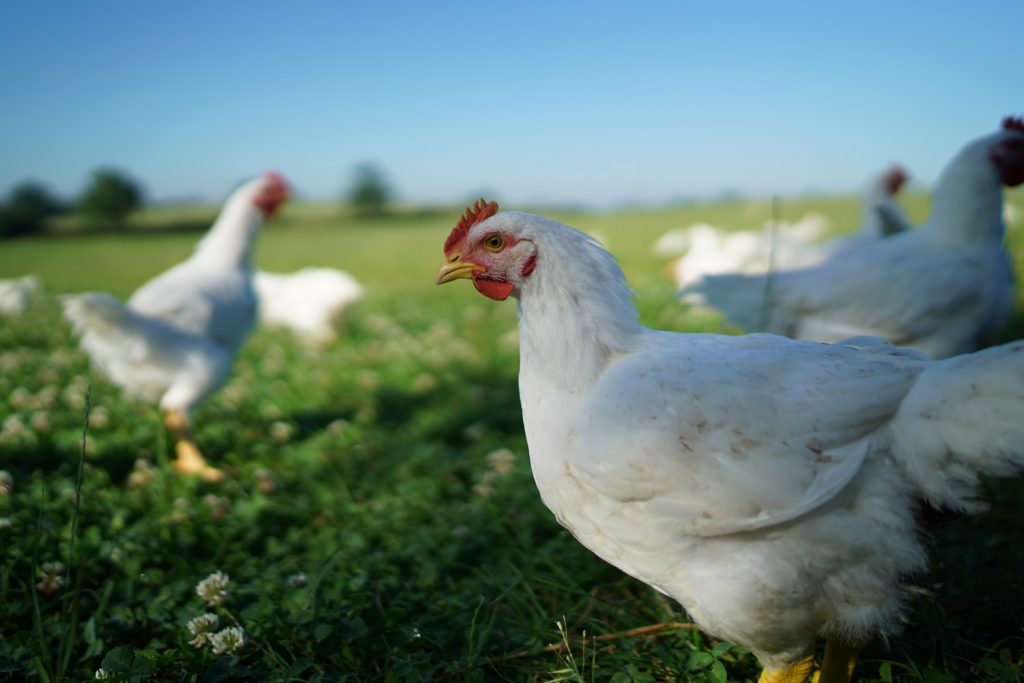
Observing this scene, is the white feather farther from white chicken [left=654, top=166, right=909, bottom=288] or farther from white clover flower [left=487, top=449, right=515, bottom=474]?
white chicken [left=654, top=166, right=909, bottom=288]

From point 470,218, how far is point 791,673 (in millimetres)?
1579

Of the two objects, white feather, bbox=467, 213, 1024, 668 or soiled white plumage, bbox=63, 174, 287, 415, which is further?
soiled white plumage, bbox=63, 174, 287, 415

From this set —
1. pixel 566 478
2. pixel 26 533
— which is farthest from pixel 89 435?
pixel 566 478

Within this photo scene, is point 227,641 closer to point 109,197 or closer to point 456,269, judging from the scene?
point 456,269

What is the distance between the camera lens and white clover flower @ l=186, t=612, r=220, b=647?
1820 mm

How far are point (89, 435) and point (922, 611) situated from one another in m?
4.15

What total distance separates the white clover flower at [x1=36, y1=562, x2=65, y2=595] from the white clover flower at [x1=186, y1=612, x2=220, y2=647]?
58 centimetres

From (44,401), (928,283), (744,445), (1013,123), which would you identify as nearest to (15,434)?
(44,401)

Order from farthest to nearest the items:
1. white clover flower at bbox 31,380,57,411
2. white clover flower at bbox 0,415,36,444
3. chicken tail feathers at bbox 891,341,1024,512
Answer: white clover flower at bbox 31,380,57,411 → white clover flower at bbox 0,415,36,444 → chicken tail feathers at bbox 891,341,1024,512

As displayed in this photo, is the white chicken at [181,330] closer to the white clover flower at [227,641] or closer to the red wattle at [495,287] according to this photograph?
→ the white clover flower at [227,641]

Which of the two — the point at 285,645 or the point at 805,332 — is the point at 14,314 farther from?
the point at 805,332

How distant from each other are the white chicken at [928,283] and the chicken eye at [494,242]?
6.61 ft

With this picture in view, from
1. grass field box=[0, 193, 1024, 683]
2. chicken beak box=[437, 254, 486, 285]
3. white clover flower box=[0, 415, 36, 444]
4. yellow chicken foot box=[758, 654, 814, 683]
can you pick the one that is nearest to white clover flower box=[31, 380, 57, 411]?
grass field box=[0, 193, 1024, 683]

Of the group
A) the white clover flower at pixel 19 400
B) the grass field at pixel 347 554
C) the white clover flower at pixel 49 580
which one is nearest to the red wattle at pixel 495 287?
the grass field at pixel 347 554
